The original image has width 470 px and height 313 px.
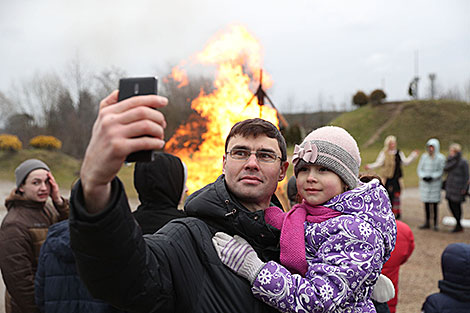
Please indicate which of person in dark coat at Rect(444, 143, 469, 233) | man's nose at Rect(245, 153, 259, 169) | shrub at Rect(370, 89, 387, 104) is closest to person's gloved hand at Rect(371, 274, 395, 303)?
man's nose at Rect(245, 153, 259, 169)

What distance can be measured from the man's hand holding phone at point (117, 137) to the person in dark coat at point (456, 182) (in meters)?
11.0

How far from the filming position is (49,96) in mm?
22172

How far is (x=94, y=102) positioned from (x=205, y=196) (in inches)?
755

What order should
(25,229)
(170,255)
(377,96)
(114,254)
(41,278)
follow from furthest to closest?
(377,96) < (25,229) < (41,278) < (170,255) < (114,254)

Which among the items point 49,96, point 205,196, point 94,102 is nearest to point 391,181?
point 205,196

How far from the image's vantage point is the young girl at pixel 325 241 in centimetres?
165

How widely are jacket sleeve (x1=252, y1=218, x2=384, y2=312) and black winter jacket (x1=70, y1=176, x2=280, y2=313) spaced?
121 mm

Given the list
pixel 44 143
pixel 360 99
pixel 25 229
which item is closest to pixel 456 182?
pixel 25 229

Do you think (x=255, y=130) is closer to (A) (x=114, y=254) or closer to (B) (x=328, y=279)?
(B) (x=328, y=279)

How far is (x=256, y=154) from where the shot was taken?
6.80 ft

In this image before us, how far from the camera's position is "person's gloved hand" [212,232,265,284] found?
1.67 m

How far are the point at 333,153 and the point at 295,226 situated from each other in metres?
0.50

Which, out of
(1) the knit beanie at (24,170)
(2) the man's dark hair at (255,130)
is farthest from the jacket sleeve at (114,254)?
(1) the knit beanie at (24,170)

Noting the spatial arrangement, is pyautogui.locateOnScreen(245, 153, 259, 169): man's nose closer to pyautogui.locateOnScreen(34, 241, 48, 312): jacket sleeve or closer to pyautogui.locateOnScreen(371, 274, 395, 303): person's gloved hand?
pyautogui.locateOnScreen(371, 274, 395, 303): person's gloved hand
